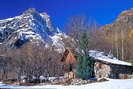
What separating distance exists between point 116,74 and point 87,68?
6616 mm

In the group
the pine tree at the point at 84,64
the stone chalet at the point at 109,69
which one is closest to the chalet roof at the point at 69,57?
the stone chalet at the point at 109,69

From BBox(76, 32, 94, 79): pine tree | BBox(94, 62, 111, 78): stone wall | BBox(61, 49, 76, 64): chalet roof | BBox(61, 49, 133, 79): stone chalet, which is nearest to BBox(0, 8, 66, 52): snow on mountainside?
BBox(61, 49, 76, 64): chalet roof

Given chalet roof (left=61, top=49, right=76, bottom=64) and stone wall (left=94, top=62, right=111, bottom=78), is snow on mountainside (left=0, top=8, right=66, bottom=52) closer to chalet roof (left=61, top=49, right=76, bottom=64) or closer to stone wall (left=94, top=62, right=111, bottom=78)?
chalet roof (left=61, top=49, right=76, bottom=64)

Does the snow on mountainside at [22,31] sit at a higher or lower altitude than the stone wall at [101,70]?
higher

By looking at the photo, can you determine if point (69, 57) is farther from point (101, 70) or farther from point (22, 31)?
point (22, 31)

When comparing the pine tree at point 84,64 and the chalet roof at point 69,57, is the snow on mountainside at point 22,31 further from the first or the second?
the pine tree at point 84,64

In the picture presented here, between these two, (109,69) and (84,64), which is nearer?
(84,64)

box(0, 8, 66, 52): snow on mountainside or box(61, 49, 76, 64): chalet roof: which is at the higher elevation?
box(0, 8, 66, 52): snow on mountainside

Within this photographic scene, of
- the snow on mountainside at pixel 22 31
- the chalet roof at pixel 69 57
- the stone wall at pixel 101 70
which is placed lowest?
the stone wall at pixel 101 70

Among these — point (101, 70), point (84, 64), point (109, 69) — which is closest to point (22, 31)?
point (101, 70)

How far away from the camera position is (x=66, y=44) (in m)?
47.0

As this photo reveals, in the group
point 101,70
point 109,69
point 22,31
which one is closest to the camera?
point 109,69

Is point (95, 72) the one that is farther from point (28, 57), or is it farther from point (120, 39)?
point (120, 39)

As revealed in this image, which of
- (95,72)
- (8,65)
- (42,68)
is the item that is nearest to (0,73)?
(8,65)
